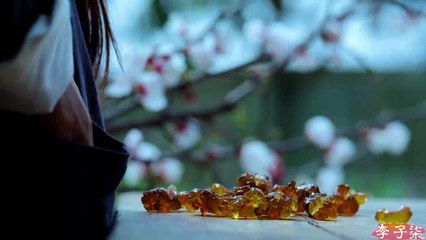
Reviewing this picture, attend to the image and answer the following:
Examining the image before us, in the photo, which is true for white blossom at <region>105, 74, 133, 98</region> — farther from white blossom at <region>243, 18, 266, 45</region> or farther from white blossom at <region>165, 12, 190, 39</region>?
white blossom at <region>243, 18, 266, 45</region>

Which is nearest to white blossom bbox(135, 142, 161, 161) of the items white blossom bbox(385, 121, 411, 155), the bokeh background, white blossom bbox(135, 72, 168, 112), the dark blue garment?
the bokeh background

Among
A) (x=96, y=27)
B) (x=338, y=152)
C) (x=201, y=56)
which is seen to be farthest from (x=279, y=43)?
(x=96, y=27)

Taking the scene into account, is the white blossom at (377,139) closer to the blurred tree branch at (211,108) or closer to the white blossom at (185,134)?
the blurred tree branch at (211,108)

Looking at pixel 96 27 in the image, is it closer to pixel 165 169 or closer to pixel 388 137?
pixel 165 169

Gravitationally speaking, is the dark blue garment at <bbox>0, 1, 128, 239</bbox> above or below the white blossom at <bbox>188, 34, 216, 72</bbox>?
below

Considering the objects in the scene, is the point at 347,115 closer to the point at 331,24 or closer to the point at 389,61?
the point at 389,61

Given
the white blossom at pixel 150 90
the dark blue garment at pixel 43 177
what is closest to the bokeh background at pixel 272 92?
the white blossom at pixel 150 90

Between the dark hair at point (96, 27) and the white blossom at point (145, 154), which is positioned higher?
the white blossom at point (145, 154)

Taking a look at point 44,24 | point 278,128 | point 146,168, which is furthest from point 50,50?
point 278,128
